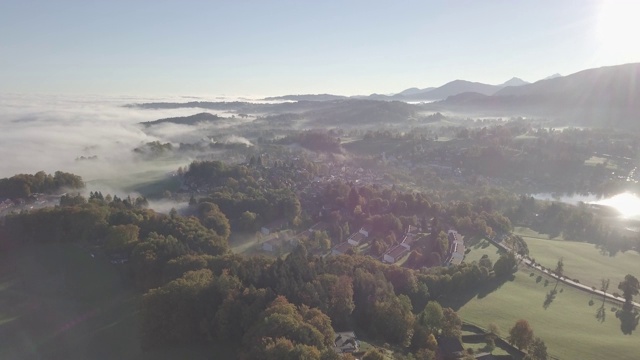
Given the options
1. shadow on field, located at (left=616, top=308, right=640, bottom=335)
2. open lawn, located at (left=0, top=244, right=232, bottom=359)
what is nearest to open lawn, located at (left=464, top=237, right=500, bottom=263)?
shadow on field, located at (left=616, top=308, right=640, bottom=335)

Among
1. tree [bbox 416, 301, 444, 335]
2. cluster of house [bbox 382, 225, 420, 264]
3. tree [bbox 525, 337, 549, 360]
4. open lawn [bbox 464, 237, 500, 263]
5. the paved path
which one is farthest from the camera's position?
open lawn [bbox 464, 237, 500, 263]

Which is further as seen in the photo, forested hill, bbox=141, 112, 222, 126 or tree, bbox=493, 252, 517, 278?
forested hill, bbox=141, 112, 222, 126

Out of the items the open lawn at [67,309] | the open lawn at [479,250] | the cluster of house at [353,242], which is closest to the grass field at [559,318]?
the open lawn at [479,250]

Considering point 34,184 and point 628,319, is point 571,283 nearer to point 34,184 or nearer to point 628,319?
point 628,319

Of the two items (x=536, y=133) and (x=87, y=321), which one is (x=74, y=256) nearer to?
(x=87, y=321)

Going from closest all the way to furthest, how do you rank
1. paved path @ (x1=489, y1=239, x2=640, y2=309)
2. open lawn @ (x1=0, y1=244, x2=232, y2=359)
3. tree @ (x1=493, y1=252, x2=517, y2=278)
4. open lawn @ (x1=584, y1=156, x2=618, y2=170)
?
open lawn @ (x1=0, y1=244, x2=232, y2=359), paved path @ (x1=489, y1=239, x2=640, y2=309), tree @ (x1=493, y1=252, x2=517, y2=278), open lawn @ (x1=584, y1=156, x2=618, y2=170)

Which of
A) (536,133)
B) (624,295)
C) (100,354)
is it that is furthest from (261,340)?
(536,133)

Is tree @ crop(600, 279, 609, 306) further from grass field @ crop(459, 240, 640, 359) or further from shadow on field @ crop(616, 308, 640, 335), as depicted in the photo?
shadow on field @ crop(616, 308, 640, 335)
